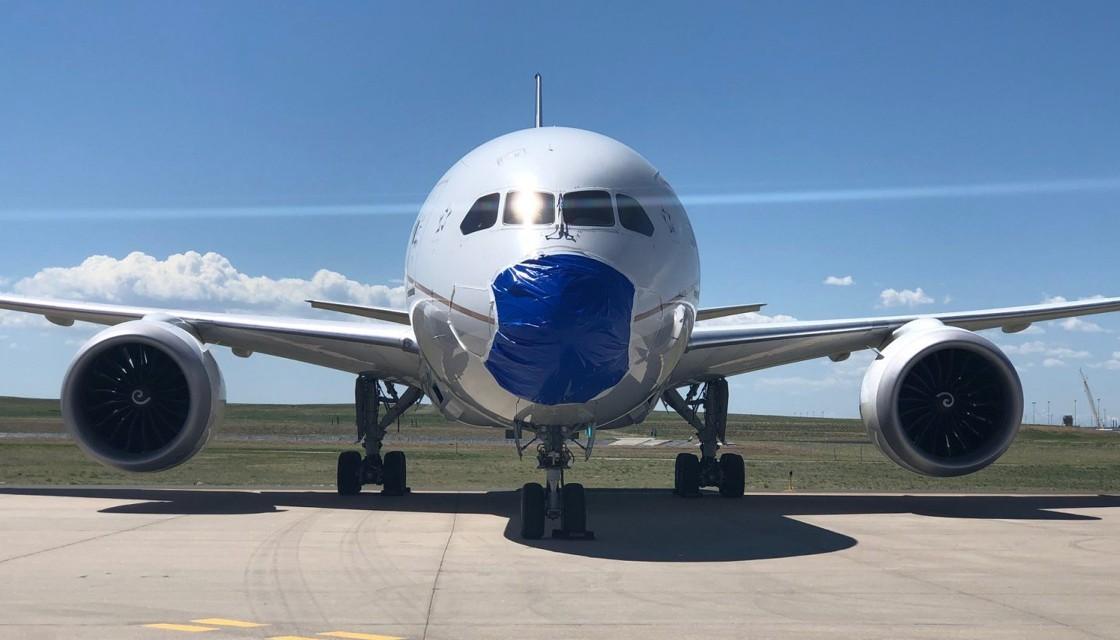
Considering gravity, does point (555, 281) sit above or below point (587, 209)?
below

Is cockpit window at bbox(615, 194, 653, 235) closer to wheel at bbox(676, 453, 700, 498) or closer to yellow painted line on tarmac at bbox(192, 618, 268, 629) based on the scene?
yellow painted line on tarmac at bbox(192, 618, 268, 629)

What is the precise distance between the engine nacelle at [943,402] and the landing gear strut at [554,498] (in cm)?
443

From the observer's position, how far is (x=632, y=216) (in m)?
10.2

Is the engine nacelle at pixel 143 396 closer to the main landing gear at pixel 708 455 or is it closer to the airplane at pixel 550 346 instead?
the airplane at pixel 550 346

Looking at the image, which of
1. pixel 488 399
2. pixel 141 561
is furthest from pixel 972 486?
pixel 141 561

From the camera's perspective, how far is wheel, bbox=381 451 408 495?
16.5m

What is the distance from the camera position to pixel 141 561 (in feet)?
29.6

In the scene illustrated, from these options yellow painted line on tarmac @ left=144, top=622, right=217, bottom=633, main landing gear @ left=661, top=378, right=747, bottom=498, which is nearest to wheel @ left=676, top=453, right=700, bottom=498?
main landing gear @ left=661, top=378, right=747, bottom=498

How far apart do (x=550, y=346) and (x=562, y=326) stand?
23 cm

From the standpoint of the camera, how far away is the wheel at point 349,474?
16547 mm

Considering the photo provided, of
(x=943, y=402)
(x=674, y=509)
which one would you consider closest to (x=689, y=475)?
(x=674, y=509)

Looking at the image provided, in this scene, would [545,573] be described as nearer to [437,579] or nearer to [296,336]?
[437,579]

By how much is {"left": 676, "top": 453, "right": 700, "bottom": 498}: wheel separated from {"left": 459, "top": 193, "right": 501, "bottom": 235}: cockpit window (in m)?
7.76

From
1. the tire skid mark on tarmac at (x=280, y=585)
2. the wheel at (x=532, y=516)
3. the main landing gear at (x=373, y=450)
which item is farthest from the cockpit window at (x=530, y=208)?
the main landing gear at (x=373, y=450)
